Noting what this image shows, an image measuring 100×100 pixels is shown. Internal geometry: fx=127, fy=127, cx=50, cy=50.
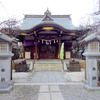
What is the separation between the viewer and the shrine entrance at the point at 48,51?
16812mm

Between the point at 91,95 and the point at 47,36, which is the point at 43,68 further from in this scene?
the point at 91,95

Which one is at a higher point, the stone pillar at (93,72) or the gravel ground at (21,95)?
the stone pillar at (93,72)

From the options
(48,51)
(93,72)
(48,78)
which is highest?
(48,51)

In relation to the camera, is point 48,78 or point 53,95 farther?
point 48,78

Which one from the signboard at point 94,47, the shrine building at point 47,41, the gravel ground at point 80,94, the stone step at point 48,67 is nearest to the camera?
the gravel ground at point 80,94

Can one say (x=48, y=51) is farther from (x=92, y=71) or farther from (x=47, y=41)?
(x=92, y=71)

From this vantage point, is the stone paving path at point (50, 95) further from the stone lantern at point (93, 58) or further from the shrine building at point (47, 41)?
the shrine building at point (47, 41)

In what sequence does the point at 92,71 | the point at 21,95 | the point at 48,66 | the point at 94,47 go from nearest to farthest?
the point at 21,95
the point at 92,71
the point at 94,47
the point at 48,66

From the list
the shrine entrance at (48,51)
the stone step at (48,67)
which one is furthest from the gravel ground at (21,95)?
the shrine entrance at (48,51)

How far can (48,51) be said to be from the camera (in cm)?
A: 1689

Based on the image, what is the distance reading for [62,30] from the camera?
1380 centimetres

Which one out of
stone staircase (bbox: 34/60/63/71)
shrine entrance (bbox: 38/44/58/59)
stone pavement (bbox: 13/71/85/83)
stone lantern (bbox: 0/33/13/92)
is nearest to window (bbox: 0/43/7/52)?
stone lantern (bbox: 0/33/13/92)

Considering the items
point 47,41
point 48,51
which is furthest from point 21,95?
point 48,51

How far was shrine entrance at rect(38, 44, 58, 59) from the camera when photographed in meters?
A: 16.8
